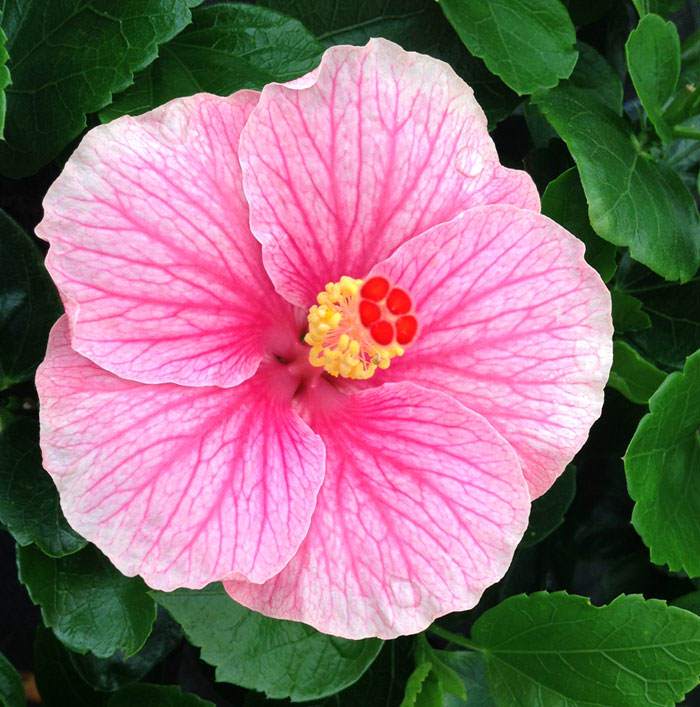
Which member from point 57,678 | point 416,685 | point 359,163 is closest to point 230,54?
point 359,163

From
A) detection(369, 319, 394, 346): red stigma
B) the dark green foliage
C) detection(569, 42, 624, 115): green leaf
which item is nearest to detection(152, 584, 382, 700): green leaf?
the dark green foliage

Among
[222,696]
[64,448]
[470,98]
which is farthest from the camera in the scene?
[222,696]

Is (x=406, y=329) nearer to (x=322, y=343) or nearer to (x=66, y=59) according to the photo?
(x=322, y=343)

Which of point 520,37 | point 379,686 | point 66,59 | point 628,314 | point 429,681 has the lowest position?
point 379,686

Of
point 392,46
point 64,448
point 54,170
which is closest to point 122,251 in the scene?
point 64,448

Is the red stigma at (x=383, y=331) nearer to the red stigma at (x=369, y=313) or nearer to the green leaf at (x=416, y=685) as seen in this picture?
the red stigma at (x=369, y=313)

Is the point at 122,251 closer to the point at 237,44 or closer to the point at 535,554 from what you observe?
the point at 237,44
